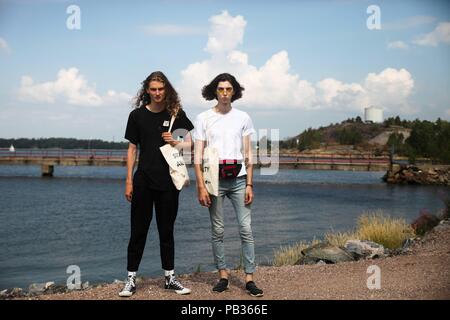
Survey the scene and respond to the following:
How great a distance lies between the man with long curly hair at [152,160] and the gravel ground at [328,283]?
0.58m

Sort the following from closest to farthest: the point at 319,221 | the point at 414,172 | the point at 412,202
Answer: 1. the point at 319,221
2. the point at 412,202
3. the point at 414,172

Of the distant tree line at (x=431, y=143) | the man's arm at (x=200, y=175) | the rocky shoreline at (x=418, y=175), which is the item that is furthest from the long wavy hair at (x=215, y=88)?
the distant tree line at (x=431, y=143)

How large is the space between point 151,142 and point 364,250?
4794 millimetres

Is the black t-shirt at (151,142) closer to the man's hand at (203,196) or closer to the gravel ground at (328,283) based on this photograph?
the man's hand at (203,196)

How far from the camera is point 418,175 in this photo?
169ft

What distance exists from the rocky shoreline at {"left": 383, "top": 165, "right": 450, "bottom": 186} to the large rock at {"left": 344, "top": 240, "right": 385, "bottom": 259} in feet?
144

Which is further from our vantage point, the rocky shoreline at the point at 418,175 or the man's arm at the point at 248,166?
the rocky shoreline at the point at 418,175

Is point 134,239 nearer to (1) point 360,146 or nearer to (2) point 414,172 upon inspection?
(2) point 414,172

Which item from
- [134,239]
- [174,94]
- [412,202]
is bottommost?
[412,202]

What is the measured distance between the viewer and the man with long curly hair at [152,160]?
17.2ft

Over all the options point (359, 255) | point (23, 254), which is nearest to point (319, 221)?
point (23, 254)
